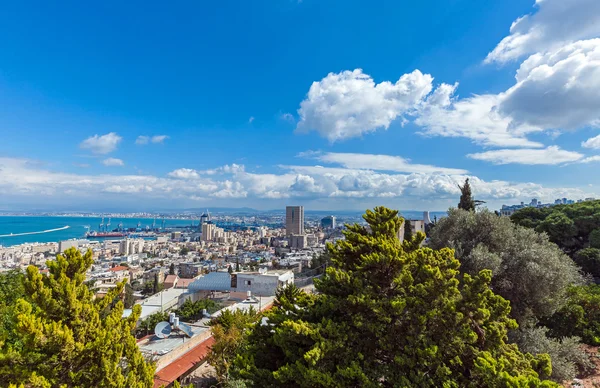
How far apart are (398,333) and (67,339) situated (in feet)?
17.0

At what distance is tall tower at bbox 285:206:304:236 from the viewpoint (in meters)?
149

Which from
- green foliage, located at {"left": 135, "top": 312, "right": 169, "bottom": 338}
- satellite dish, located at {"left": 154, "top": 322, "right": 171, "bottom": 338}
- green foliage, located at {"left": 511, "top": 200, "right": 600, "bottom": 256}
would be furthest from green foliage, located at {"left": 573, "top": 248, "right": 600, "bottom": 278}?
green foliage, located at {"left": 135, "top": 312, "right": 169, "bottom": 338}

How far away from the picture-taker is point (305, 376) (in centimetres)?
536

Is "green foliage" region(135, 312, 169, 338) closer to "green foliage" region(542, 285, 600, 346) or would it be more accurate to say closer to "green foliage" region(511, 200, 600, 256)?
"green foliage" region(542, 285, 600, 346)

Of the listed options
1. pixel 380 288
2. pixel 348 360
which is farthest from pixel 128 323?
pixel 380 288

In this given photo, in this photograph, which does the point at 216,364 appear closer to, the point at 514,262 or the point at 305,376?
the point at 305,376

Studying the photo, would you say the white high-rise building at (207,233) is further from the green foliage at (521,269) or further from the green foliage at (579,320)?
the green foliage at (579,320)

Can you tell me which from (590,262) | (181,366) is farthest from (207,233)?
(181,366)

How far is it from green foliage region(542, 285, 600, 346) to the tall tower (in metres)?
137

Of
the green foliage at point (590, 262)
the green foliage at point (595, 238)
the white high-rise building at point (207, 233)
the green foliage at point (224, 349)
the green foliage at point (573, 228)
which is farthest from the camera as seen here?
the white high-rise building at point (207, 233)

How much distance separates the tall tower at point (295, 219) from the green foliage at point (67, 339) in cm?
14348

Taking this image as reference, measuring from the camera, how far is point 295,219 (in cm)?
15088

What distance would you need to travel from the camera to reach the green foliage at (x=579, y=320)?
11.0 meters

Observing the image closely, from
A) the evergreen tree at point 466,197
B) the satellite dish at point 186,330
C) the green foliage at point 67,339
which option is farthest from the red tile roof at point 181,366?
the evergreen tree at point 466,197
